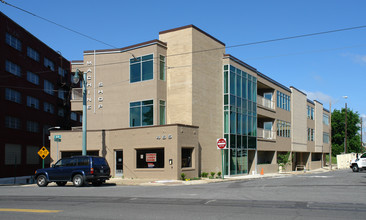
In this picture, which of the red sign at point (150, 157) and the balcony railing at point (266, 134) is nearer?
the red sign at point (150, 157)

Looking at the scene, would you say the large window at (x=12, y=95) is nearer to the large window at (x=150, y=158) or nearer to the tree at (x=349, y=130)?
the large window at (x=150, y=158)

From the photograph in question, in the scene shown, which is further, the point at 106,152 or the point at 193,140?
the point at 106,152

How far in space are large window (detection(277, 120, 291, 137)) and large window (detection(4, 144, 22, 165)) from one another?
29.5 m

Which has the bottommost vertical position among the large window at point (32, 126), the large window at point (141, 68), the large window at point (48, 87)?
the large window at point (32, 126)

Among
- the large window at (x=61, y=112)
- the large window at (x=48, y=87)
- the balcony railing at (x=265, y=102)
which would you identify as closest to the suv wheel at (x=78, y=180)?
the balcony railing at (x=265, y=102)

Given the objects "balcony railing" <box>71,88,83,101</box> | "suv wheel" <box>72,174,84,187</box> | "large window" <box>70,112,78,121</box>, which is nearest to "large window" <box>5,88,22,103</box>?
"balcony railing" <box>71,88,83,101</box>

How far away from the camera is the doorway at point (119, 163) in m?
29.6

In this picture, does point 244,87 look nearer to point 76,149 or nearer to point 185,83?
point 185,83

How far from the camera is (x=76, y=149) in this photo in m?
31.3

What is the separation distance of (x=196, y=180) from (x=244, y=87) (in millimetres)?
12396

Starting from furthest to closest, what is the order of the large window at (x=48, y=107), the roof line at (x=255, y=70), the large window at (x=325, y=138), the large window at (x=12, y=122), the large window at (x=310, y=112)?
the large window at (x=325, y=138), the large window at (x=310, y=112), the large window at (x=48, y=107), the large window at (x=12, y=122), the roof line at (x=255, y=70)

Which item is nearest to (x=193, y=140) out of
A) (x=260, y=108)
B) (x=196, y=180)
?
(x=196, y=180)

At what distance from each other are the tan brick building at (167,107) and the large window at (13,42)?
13.2 metres

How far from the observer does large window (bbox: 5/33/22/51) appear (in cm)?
4331
